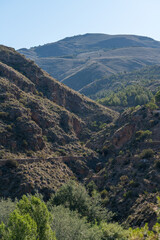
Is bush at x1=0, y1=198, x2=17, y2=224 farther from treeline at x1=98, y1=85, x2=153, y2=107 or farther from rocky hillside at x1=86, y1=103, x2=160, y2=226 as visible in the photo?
treeline at x1=98, y1=85, x2=153, y2=107

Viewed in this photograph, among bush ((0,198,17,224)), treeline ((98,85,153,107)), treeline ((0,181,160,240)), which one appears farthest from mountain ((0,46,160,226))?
treeline ((98,85,153,107))

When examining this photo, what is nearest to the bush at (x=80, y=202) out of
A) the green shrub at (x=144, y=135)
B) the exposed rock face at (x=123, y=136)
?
the green shrub at (x=144, y=135)

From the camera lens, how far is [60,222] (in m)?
29.3

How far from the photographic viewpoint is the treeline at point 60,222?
22422mm

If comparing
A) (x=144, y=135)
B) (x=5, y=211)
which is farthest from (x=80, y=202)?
(x=144, y=135)

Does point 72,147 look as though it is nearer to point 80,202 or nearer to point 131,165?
point 131,165

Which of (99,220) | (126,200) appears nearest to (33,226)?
(99,220)

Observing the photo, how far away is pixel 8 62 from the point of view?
277ft

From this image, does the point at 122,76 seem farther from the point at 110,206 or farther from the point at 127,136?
the point at 110,206

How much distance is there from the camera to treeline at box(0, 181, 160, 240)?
22.4m

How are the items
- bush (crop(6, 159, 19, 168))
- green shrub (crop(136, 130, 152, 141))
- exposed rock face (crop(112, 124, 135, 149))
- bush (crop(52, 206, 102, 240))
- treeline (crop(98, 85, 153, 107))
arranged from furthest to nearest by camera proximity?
1. treeline (crop(98, 85, 153, 107))
2. exposed rock face (crop(112, 124, 135, 149))
3. green shrub (crop(136, 130, 152, 141))
4. bush (crop(6, 159, 19, 168))
5. bush (crop(52, 206, 102, 240))

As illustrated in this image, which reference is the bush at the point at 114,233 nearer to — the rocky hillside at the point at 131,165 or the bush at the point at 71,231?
the bush at the point at 71,231

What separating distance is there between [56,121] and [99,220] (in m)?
33.5

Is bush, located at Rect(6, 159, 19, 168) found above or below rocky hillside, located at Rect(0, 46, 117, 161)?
below
